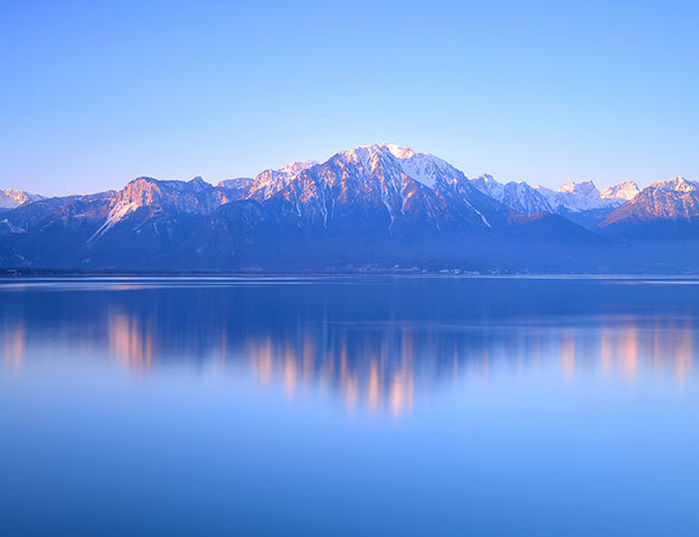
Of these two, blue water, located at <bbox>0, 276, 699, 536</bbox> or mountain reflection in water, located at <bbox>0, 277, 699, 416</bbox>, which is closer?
blue water, located at <bbox>0, 276, 699, 536</bbox>

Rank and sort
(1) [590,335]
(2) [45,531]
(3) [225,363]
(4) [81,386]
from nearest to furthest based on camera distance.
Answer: (2) [45,531] < (4) [81,386] < (3) [225,363] < (1) [590,335]

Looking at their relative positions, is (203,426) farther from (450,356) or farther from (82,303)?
(82,303)

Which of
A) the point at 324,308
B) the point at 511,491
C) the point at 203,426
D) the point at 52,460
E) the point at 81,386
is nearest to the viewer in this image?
the point at 511,491

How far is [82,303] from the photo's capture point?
7762 cm

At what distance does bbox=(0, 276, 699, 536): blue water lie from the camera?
14938mm

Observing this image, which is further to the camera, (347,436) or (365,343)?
(365,343)

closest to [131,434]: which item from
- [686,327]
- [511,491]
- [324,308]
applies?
[511,491]

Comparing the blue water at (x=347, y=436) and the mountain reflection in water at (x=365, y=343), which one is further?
the mountain reflection in water at (x=365, y=343)

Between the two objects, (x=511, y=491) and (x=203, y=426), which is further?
(x=203, y=426)

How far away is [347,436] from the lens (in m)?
20.8

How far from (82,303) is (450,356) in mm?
51671

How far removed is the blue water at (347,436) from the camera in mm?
14938

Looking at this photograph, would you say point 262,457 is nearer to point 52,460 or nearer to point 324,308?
point 52,460

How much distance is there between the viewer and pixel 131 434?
21062 mm
